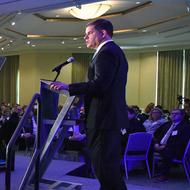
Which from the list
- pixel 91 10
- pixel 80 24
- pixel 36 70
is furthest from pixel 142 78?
pixel 91 10

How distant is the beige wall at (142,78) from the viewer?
15156 millimetres

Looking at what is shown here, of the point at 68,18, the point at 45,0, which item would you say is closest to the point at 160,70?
the point at 68,18

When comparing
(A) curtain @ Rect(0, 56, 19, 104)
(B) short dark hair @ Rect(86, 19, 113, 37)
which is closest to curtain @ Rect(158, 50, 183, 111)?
(A) curtain @ Rect(0, 56, 19, 104)

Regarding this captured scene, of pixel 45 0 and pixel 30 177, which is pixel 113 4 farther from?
pixel 30 177

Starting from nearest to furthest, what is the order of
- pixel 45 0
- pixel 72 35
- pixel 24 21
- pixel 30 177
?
pixel 30 177 < pixel 45 0 < pixel 24 21 < pixel 72 35

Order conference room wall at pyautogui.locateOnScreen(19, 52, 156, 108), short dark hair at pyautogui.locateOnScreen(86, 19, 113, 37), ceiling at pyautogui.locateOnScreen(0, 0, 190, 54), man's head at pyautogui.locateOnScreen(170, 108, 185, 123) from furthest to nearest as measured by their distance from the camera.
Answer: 1. conference room wall at pyautogui.locateOnScreen(19, 52, 156, 108)
2. ceiling at pyautogui.locateOnScreen(0, 0, 190, 54)
3. man's head at pyautogui.locateOnScreen(170, 108, 185, 123)
4. short dark hair at pyautogui.locateOnScreen(86, 19, 113, 37)

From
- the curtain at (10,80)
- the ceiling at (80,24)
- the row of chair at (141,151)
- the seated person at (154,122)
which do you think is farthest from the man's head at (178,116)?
the curtain at (10,80)

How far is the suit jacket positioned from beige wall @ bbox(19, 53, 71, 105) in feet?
47.3

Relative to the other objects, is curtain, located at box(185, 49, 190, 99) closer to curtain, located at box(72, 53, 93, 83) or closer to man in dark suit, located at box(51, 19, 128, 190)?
curtain, located at box(72, 53, 93, 83)

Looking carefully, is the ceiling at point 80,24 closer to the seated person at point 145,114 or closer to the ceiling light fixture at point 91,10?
the ceiling light fixture at point 91,10

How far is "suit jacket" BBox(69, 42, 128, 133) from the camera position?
2.11 metres

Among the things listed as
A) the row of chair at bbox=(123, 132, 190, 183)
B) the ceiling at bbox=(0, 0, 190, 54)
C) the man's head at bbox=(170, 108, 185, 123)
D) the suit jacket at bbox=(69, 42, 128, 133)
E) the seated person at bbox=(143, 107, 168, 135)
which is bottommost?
the row of chair at bbox=(123, 132, 190, 183)

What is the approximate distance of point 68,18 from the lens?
1136 centimetres

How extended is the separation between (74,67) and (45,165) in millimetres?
13399
